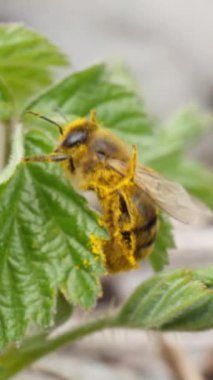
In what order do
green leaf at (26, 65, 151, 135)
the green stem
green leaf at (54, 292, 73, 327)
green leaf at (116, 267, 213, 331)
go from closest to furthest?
green leaf at (116, 267, 213, 331), green leaf at (54, 292, 73, 327), the green stem, green leaf at (26, 65, 151, 135)

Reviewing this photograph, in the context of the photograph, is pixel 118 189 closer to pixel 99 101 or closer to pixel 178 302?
pixel 178 302

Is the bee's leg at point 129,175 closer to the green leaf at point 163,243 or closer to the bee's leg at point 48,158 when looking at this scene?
the bee's leg at point 48,158

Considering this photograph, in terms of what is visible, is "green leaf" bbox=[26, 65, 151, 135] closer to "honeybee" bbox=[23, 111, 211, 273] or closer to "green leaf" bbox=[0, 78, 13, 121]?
"green leaf" bbox=[0, 78, 13, 121]

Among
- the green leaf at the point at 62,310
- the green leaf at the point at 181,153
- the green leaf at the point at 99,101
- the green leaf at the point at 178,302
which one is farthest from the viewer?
the green leaf at the point at 181,153

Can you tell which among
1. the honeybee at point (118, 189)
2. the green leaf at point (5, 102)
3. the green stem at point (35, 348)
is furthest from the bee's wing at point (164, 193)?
the green stem at point (35, 348)

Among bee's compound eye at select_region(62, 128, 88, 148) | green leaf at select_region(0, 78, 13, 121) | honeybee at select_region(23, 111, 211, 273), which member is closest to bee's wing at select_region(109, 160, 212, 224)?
honeybee at select_region(23, 111, 211, 273)

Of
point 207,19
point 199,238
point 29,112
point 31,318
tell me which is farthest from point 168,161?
point 207,19

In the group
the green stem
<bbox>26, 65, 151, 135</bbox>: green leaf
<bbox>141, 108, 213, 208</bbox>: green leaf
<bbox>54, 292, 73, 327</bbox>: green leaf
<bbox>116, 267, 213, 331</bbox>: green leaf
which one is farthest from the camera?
<bbox>141, 108, 213, 208</bbox>: green leaf

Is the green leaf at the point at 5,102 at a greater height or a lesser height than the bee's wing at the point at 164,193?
greater
